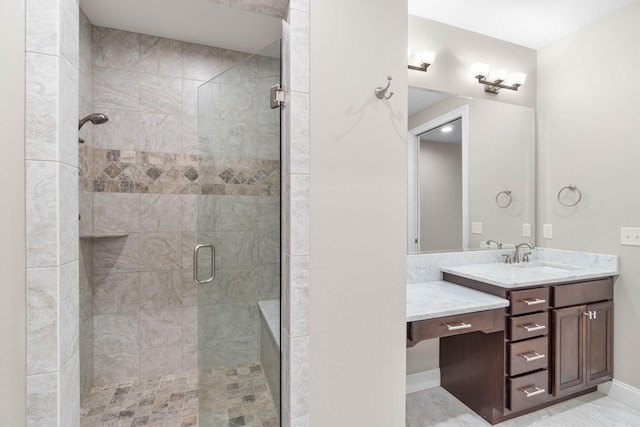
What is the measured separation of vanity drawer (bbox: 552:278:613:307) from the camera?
192 cm

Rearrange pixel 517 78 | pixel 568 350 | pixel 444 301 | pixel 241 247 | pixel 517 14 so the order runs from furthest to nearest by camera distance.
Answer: pixel 517 78 → pixel 517 14 → pixel 568 350 → pixel 444 301 → pixel 241 247

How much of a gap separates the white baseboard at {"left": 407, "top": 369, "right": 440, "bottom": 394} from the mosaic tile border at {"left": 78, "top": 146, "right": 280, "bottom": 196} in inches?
71.5

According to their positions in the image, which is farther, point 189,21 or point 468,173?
point 468,173

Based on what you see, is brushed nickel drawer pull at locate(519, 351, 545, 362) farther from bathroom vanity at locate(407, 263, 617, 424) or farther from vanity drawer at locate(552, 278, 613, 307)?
vanity drawer at locate(552, 278, 613, 307)

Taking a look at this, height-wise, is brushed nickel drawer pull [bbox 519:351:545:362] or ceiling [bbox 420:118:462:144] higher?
ceiling [bbox 420:118:462:144]

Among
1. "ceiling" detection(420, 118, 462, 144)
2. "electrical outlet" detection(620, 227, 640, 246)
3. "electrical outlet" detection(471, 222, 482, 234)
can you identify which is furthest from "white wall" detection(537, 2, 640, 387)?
"ceiling" detection(420, 118, 462, 144)

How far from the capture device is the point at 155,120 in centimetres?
233

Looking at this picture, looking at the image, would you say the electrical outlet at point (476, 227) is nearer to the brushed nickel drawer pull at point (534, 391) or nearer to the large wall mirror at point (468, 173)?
the large wall mirror at point (468, 173)

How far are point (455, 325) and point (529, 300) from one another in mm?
600

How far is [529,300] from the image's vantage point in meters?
1.83

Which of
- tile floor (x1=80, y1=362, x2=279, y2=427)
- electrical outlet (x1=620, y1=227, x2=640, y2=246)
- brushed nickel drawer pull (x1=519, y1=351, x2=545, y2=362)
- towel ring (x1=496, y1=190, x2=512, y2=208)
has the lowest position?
tile floor (x1=80, y1=362, x2=279, y2=427)

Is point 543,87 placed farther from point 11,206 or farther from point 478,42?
point 11,206

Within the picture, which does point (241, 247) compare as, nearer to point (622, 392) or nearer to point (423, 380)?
point (423, 380)

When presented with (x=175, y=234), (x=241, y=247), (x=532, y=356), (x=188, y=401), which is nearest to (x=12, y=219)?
(x=241, y=247)
